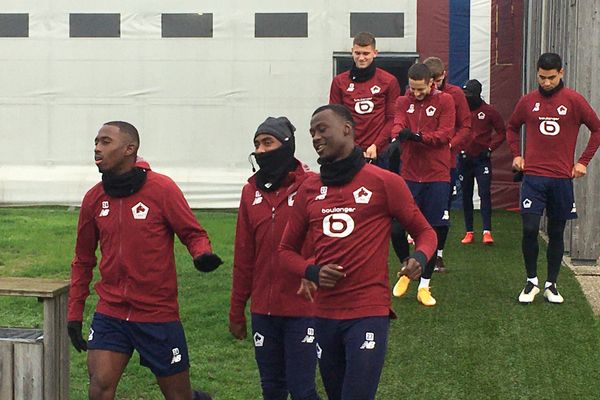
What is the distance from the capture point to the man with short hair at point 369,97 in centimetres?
866

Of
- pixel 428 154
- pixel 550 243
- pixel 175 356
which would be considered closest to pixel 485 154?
pixel 428 154

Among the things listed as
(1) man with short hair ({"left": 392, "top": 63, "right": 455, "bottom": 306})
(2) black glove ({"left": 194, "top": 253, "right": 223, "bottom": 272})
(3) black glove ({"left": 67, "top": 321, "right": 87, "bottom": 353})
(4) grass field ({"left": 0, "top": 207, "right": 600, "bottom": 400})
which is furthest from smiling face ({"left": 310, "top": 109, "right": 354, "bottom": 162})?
(1) man with short hair ({"left": 392, "top": 63, "right": 455, "bottom": 306})

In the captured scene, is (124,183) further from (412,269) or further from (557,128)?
(557,128)

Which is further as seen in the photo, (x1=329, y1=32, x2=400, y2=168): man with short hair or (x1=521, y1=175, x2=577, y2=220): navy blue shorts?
(x1=329, y1=32, x2=400, y2=168): man with short hair

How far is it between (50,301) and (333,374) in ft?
5.27

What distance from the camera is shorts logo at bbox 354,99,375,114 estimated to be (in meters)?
8.71

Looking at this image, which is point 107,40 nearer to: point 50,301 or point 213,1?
point 213,1

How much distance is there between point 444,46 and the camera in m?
15.1

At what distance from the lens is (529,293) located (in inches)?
332

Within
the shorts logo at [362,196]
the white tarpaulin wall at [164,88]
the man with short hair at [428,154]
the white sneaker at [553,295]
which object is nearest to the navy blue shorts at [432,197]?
the man with short hair at [428,154]

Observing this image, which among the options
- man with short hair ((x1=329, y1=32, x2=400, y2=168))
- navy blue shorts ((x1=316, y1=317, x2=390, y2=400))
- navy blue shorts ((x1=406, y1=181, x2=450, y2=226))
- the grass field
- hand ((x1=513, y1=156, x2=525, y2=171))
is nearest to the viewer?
A: navy blue shorts ((x1=316, y1=317, x2=390, y2=400))

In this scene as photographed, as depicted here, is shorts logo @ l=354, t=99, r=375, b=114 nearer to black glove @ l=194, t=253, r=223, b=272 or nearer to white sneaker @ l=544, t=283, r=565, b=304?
white sneaker @ l=544, t=283, r=565, b=304

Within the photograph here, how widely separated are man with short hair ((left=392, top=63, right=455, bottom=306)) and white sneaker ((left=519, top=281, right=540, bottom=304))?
728 millimetres

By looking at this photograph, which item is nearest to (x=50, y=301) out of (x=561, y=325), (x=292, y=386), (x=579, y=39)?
(x=292, y=386)
